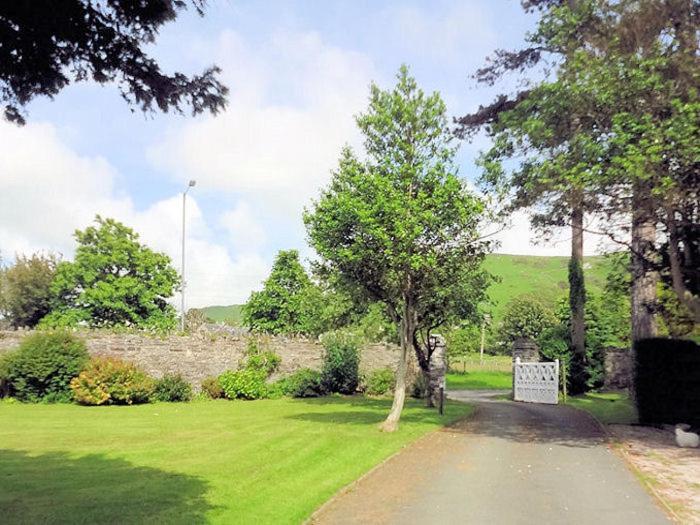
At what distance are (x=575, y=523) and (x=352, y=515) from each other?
2.90m

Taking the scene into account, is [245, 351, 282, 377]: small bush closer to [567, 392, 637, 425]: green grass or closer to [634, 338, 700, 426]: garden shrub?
[567, 392, 637, 425]: green grass

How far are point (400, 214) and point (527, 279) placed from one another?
10686 centimetres

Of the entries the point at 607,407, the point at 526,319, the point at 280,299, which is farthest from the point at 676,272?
the point at 526,319

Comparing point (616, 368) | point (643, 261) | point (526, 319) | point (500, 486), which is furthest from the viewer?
point (526, 319)

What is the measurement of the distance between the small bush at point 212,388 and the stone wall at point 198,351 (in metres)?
0.57

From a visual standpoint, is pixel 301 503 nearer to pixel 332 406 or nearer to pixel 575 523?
pixel 575 523

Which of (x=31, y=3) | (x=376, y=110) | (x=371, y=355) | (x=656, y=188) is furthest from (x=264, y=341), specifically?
(x=31, y=3)

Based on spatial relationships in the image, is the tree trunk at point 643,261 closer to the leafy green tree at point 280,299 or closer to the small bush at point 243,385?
the small bush at point 243,385

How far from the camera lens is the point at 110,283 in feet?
164

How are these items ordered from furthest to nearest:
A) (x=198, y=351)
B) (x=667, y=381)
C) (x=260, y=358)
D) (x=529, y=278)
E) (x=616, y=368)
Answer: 1. (x=529, y=278)
2. (x=616, y=368)
3. (x=260, y=358)
4. (x=198, y=351)
5. (x=667, y=381)

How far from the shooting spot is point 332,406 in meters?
25.0

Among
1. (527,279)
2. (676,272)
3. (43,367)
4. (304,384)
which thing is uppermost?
(527,279)

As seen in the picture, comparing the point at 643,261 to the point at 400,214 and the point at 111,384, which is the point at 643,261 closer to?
the point at 400,214

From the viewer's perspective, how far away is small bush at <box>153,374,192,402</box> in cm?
2700
